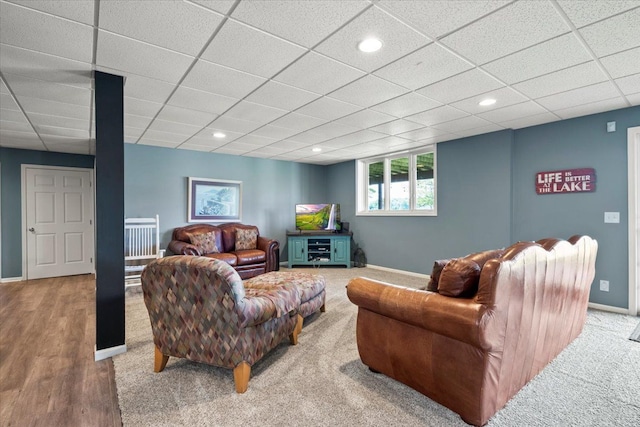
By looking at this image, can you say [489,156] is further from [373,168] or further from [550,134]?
[373,168]

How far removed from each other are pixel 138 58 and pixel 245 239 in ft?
12.3

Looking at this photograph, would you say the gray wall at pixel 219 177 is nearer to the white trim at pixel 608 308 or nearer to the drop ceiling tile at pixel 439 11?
the drop ceiling tile at pixel 439 11

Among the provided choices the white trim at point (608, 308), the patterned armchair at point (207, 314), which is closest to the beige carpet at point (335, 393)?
the patterned armchair at point (207, 314)

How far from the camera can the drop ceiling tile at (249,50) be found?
203 cm

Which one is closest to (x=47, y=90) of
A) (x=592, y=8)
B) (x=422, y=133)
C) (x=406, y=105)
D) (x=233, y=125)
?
(x=233, y=125)

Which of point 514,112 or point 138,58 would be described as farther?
point 514,112

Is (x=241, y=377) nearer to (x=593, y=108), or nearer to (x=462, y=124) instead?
(x=462, y=124)

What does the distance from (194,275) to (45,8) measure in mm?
1742

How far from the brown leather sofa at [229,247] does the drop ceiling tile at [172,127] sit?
172 centimetres

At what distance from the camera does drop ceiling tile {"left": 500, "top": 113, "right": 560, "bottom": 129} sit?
376 centimetres

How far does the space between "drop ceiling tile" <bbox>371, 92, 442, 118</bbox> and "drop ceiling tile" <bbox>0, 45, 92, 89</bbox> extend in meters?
2.70

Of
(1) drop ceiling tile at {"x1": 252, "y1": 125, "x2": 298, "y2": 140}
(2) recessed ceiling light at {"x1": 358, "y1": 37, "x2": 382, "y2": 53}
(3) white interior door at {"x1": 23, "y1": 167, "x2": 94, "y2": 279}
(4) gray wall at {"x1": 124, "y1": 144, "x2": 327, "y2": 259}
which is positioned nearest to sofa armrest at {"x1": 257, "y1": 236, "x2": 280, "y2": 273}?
(4) gray wall at {"x1": 124, "y1": 144, "x2": 327, "y2": 259}

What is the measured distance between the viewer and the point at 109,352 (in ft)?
8.41

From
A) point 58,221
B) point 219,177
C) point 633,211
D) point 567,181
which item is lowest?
point 58,221
